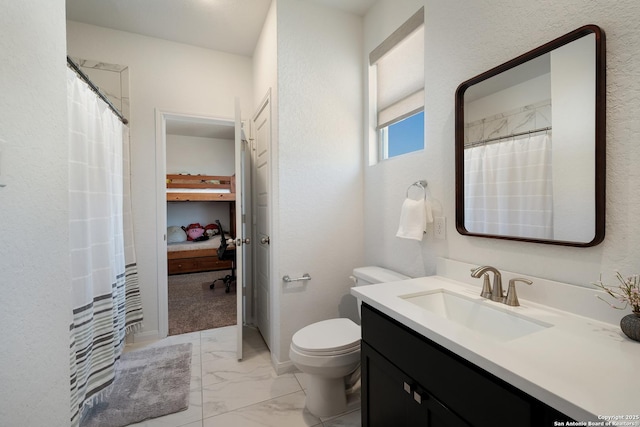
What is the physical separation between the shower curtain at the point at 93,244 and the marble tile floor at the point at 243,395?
1.54 ft

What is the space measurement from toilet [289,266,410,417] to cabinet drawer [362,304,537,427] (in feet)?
1.49

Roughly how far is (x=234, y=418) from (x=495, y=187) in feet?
6.07

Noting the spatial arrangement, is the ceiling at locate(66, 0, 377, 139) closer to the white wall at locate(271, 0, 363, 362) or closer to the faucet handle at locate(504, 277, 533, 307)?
the white wall at locate(271, 0, 363, 362)

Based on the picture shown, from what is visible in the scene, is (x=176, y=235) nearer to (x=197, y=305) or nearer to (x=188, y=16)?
(x=197, y=305)

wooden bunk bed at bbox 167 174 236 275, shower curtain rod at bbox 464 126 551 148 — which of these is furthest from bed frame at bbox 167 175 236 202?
shower curtain rod at bbox 464 126 551 148

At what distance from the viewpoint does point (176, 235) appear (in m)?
5.28

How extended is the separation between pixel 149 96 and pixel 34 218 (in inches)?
81.2

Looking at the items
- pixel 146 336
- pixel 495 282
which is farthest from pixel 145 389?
pixel 495 282

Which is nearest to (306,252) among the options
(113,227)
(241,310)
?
(241,310)

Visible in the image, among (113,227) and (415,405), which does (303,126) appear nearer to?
(113,227)

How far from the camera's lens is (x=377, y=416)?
3.74 ft

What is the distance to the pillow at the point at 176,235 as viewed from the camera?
5223 mm

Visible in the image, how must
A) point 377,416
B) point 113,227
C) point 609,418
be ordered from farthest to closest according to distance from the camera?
point 113,227, point 377,416, point 609,418

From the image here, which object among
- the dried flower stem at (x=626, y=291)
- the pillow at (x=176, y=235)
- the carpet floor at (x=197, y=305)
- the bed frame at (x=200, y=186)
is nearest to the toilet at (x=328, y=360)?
the dried flower stem at (x=626, y=291)
